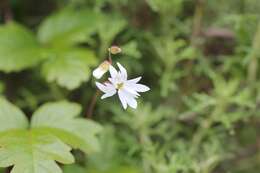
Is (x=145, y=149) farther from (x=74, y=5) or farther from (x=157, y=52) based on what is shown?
(x=74, y=5)

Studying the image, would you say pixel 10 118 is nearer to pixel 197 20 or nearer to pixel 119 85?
pixel 119 85

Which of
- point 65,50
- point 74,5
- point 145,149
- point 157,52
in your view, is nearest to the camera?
point 145,149

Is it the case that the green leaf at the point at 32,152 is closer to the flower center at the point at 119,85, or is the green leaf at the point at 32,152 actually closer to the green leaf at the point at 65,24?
the flower center at the point at 119,85

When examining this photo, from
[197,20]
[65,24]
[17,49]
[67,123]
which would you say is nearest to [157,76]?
[197,20]

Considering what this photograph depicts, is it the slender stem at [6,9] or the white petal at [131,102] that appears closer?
the white petal at [131,102]

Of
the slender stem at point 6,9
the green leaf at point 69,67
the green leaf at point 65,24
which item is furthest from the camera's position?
the slender stem at point 6,9


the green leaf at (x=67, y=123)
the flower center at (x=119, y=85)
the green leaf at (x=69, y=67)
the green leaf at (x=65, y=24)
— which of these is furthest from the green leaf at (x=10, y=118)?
the green leaf at (x=65, y=24)

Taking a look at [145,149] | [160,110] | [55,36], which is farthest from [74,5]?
[145,149]
